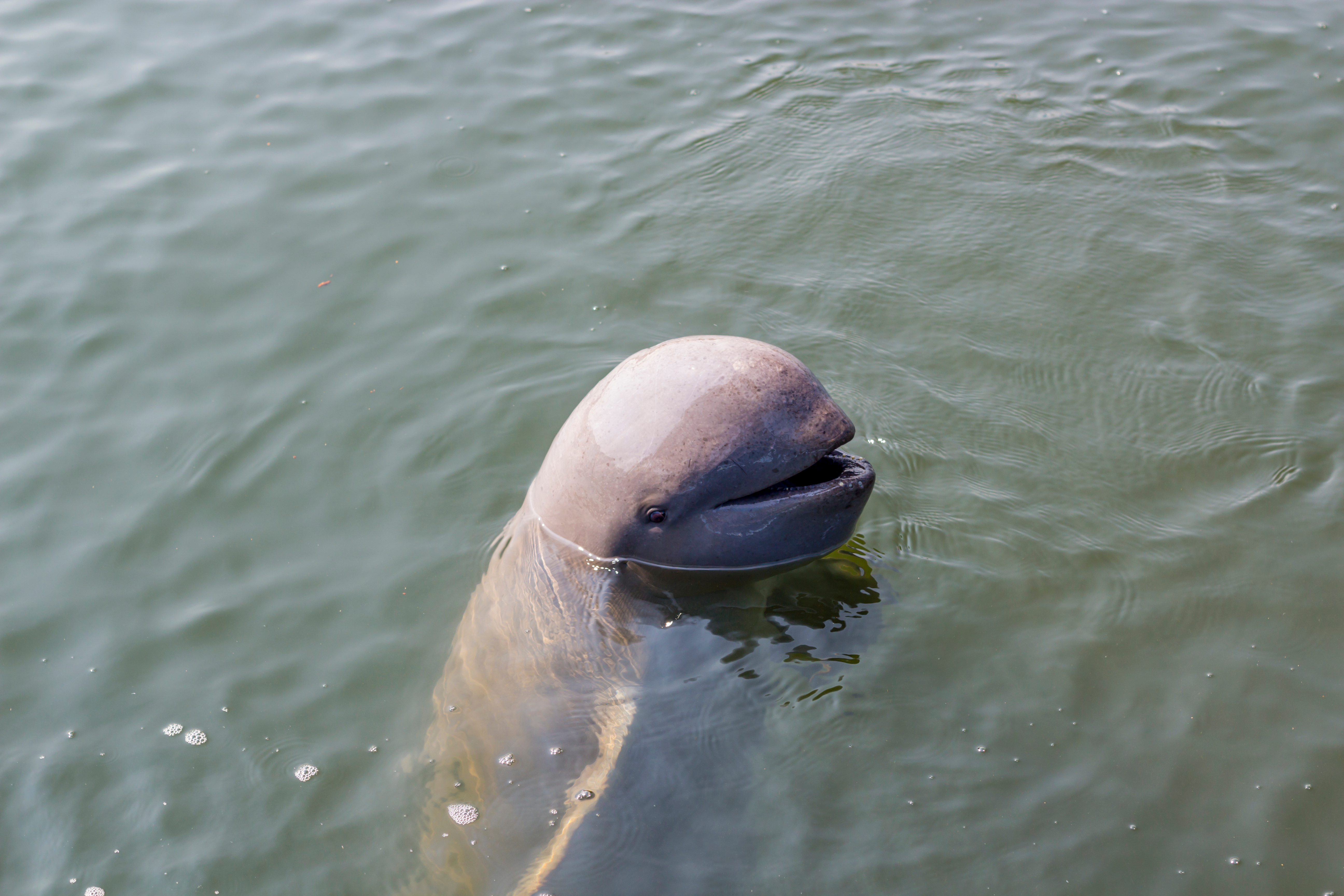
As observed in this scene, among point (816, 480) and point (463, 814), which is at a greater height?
point (816, 480)

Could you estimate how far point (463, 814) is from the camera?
15.0 feet

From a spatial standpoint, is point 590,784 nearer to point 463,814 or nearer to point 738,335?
point 463,814

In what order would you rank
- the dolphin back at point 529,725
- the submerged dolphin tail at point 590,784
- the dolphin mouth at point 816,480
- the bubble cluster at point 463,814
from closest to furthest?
the submerged dolphin tail at point 590,784 < the dolphin back at point 529,725 < the bubble cluster at point 463,814 < the dolphin mouth at point 816,480

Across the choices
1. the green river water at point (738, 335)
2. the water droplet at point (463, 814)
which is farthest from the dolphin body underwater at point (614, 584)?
the green river water at point (738, 335)

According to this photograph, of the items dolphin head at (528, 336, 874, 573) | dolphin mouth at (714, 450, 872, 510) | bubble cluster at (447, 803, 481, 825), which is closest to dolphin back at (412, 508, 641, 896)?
bubble cluster at (447, 803, 481, 825)

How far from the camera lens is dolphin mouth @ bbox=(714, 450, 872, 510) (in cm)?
465

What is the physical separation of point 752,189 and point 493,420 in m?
3.19

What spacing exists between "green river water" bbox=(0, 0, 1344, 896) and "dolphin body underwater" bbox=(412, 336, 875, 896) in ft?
0.90

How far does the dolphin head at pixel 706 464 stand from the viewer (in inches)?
175

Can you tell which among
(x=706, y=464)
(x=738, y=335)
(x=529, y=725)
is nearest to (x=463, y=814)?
(x=529, y=725)

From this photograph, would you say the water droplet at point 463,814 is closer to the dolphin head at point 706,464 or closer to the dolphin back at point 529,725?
the dolphin back at point 529,725

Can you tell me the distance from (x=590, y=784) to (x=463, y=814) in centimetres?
63

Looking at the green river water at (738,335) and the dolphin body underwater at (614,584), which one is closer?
the dolphin body underwater at (614,584)

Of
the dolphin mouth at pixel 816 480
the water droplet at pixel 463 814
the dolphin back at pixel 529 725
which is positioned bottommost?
the water droplet at pixel 463 814
